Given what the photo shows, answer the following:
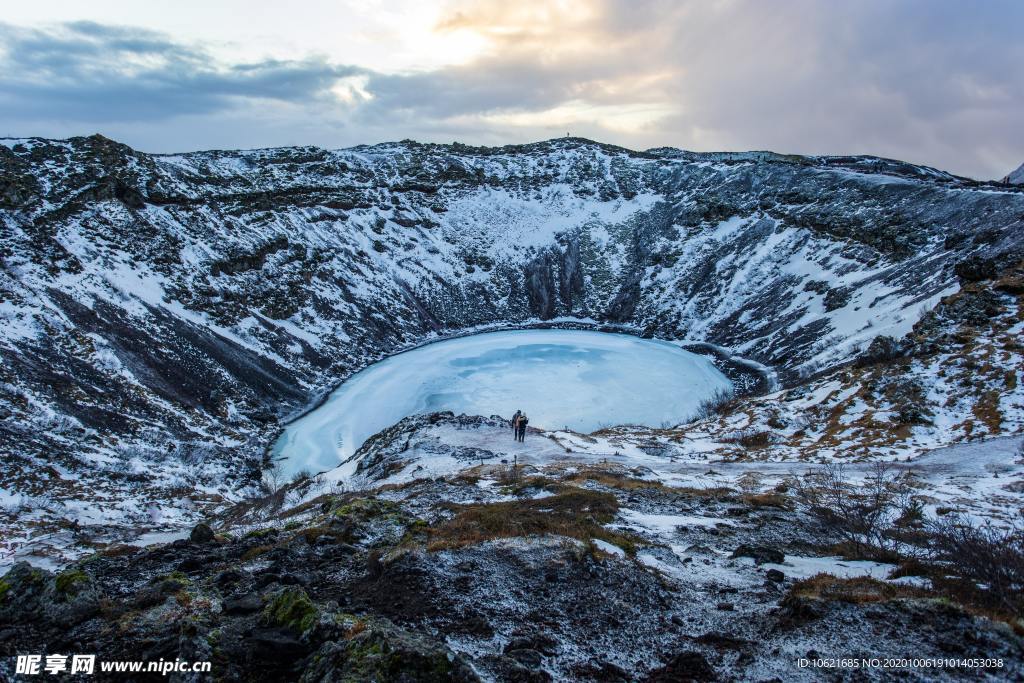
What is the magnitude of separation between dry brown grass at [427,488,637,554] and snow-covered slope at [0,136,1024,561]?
840 inches

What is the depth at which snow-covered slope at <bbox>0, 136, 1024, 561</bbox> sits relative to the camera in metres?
37.6

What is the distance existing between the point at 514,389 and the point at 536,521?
39769 millimetres

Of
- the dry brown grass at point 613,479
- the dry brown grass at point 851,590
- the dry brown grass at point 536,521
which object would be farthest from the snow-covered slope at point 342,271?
the dry brown grass at point 851,590

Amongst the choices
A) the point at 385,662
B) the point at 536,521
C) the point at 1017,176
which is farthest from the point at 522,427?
the point at 1017,176

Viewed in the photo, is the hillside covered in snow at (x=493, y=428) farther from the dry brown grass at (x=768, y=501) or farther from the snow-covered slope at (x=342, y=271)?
the dry brown grass at (x=768, y=501)

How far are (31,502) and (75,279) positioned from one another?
28.9 meters

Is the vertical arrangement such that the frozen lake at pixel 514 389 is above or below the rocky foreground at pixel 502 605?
below

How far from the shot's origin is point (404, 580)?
11898 mm

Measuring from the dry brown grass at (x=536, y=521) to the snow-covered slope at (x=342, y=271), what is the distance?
21347 mm

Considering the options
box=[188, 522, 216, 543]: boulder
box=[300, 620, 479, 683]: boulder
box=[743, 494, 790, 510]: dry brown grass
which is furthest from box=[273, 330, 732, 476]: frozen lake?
box=[300, 620, 479, 683]: boulder

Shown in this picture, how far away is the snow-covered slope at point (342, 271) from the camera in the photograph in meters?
37.6

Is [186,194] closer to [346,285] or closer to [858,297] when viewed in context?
[346,285]

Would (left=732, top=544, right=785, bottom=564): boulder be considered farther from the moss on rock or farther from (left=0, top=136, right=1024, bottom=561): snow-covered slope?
(left=0, top=136, right=1024, bottom=561): snow-covered slope

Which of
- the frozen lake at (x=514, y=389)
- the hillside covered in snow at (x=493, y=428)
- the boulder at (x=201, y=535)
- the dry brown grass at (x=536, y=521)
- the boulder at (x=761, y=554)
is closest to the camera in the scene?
the hillside covered in snow at (x=493, y=428)
